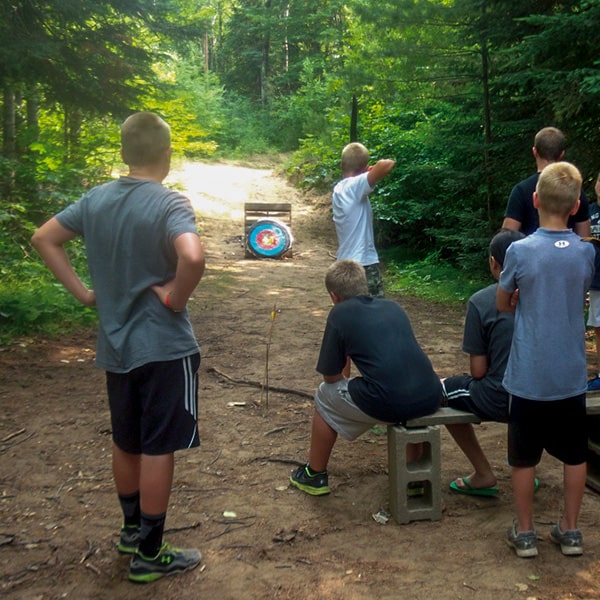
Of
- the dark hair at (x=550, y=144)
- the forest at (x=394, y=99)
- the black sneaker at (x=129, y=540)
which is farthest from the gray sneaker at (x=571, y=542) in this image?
the forest at (x=394, y=99)

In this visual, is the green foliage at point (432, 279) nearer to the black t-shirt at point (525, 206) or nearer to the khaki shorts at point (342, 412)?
the black t-shirt at point (525, 206)

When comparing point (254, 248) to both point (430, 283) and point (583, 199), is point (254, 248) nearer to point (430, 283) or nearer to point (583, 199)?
point (430, 283)

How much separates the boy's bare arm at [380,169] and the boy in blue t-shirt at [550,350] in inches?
61.7

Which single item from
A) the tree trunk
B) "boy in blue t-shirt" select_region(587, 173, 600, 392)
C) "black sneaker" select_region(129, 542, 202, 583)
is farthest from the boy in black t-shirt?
the tree trunk

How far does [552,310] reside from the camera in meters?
2.95

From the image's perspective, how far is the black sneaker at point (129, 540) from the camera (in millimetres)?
3076

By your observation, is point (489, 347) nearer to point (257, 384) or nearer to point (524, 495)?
point (524, 495)

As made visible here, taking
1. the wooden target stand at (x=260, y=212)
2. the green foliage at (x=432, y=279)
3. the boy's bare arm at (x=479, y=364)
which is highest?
the wooden target stand at (x=260, y=212)

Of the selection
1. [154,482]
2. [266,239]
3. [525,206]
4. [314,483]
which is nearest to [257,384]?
[314,483]

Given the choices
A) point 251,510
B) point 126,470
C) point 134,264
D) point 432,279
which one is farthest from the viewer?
point 432,279

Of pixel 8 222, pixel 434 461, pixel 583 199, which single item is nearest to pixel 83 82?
pixel 8 222

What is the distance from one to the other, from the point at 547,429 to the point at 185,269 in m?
1.75

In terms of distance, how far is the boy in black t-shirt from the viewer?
11.5 ft

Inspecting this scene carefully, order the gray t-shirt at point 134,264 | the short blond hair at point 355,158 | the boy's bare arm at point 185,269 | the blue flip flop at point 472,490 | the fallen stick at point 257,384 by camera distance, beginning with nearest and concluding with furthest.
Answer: the boy's bare arm at point 185,269, the gray t-shirt at point 134,264, the blue flip flop at point 472,490, the short blond hair at point 355,158, the fallen stick at point 257,384
